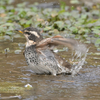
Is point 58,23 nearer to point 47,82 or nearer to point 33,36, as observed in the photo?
point 33,36

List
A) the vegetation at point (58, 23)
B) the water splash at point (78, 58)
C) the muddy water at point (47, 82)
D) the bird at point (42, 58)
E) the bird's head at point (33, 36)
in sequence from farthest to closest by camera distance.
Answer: the vegetation at point (58, 23) < the bird's head at point (33, 36) < the bird at point (42, 58) < the water splash at point (78, 58) < the muddy water at point (47, 82)

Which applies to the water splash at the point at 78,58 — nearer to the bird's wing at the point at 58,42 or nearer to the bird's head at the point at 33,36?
the bird's wing at the point at 58,42

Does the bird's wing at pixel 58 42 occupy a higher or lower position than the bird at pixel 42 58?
higher

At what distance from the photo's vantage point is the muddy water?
5332 mm

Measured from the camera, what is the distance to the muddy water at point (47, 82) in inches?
210

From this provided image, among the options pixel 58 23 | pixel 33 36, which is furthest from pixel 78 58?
pixel 58 23

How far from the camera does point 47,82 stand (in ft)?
20.4

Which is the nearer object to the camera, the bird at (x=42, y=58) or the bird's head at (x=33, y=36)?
the bird at (x=42, y=58)

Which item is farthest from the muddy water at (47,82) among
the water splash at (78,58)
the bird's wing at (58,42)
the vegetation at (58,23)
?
the vegetation at (58,23)

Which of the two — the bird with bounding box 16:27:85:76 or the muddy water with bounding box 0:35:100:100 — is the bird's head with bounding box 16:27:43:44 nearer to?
the bird with bounding box 16:27:85:76

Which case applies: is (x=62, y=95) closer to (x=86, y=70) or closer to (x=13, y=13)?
(x=86, y=70)

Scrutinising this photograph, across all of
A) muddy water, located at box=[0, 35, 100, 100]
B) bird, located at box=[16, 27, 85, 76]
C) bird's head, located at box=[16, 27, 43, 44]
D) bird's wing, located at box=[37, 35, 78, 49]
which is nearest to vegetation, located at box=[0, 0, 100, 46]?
muddy water, located at box=[0, 35, 100, 100]

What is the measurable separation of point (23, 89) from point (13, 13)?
817 centimetres

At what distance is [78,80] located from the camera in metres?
6.35
